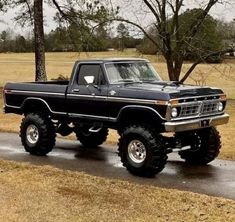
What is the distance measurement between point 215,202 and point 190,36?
1466 cm

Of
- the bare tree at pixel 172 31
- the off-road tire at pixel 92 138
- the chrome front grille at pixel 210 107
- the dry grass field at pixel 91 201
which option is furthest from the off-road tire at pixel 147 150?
the bare tree at pixel 172 31

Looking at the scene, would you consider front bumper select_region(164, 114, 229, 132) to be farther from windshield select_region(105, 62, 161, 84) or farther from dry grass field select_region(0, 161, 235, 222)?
windshield select_region(105, 62, 161, 84)

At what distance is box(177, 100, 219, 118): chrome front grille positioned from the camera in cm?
904

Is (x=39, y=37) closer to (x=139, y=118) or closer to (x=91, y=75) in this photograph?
(x=91, y=75)

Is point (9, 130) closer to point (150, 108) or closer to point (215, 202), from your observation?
point (150, 108)

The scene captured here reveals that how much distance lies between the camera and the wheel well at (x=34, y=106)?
11186 millimetres

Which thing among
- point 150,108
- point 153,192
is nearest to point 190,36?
point 150,108

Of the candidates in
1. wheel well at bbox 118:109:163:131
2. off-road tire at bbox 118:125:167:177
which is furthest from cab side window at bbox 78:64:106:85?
off-road tire at bbox 118:125:167:177

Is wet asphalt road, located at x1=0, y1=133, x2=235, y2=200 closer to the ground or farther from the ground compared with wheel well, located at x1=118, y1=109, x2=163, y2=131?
closer to the ground

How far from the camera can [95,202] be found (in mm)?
7332

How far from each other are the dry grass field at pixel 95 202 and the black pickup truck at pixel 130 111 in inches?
37.5

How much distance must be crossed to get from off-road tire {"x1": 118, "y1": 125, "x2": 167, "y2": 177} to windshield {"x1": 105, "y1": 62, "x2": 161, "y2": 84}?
1.15m

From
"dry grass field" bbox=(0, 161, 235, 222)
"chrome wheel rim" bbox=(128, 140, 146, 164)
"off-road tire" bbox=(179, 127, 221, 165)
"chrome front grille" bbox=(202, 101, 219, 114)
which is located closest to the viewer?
"dry grass field" bbox=(0, 161, 235, 222)

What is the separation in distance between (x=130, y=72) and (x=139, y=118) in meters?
1.25
